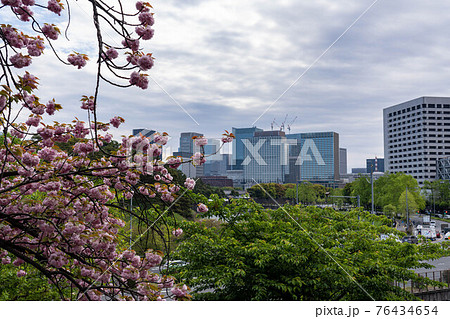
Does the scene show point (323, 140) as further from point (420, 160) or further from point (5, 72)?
point (420, 160)

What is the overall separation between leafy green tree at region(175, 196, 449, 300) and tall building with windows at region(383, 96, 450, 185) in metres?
56.0

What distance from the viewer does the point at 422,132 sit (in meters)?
55.0

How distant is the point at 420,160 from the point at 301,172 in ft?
166

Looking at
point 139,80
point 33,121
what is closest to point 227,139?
point 139,80

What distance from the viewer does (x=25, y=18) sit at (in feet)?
8.43

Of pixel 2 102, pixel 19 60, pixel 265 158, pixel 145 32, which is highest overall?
pixel 145 32

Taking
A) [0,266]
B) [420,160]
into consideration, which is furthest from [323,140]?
[420,160]

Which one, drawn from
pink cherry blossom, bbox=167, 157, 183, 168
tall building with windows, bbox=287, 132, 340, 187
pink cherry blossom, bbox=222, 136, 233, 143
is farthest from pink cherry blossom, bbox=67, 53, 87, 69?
tall building with windows, bbox=287, 132, 340, 187

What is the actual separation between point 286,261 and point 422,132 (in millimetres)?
59275

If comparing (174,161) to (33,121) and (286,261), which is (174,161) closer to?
(33,121)

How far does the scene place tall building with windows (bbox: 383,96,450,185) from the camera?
5481cm

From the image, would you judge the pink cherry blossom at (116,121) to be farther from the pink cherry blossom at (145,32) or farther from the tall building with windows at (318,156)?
the tall building with windows at (318,156)

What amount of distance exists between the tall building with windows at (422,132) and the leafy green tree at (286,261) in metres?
56.0

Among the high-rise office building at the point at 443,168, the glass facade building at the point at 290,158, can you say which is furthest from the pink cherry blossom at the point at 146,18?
the high-rise office building at the point at 443,168
